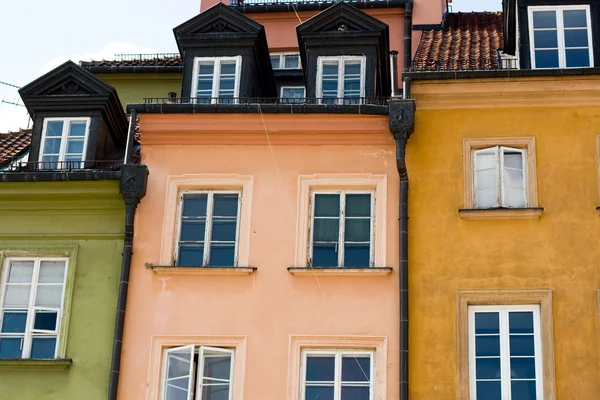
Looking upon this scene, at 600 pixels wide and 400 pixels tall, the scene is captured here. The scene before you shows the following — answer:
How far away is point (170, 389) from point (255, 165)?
4238 millimetres

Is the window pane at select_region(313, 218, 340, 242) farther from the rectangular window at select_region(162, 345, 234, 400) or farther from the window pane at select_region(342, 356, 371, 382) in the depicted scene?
the rectangular window at select_region(162, 345, 234, 400)

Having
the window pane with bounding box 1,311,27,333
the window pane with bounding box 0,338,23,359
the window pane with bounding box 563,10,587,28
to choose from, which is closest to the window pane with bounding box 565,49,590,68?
the window pane with bounding box 563,10,587,28

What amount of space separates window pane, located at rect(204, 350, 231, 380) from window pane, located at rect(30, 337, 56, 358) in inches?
104

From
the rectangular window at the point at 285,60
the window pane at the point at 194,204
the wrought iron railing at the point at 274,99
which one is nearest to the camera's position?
the window pane at the point at 194,204

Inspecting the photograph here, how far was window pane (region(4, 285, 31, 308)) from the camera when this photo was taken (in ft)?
69.7

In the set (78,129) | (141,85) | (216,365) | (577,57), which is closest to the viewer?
(216,365)

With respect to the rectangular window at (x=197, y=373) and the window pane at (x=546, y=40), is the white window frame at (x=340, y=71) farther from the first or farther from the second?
the rectangular window at (x=197, y=373)

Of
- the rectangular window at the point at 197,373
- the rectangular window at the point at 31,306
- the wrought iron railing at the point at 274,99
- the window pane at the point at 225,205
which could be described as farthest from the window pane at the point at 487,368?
the rectangular window at the point at 31,306

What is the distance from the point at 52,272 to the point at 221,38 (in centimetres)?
541

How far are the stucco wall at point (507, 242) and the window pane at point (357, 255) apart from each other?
77 cm

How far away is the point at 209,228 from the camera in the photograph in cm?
2136

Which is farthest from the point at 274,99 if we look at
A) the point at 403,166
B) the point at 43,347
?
the point at 43,347

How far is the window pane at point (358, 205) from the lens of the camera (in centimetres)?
2127

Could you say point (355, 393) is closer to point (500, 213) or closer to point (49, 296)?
point (500, 213)
